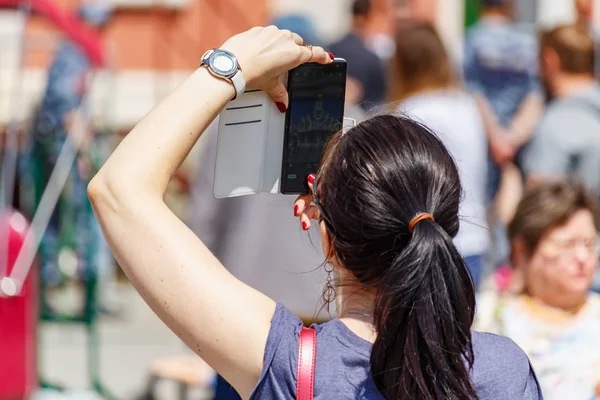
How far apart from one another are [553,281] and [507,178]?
280 cm

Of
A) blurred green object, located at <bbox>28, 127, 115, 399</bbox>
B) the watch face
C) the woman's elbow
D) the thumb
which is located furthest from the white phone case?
blurred green object, located at <bbox>28, 127, 115, 399</bbox>

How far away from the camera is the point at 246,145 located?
182 centimetres

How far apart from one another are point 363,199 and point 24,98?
705 cm

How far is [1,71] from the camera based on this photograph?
8438mm

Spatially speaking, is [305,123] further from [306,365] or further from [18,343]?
[18,343]

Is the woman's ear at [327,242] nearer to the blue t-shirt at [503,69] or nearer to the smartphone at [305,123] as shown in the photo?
the smartphone at [305,123]

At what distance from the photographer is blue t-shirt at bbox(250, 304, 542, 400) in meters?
1.60

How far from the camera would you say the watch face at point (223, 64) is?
1679 mm

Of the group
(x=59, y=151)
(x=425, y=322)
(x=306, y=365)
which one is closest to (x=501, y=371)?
(x=425, y=322)

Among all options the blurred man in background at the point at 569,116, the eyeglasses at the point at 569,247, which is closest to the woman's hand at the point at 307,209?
the eyeglasses at the point at 569,247

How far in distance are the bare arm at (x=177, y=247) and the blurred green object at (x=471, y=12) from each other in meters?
7.68

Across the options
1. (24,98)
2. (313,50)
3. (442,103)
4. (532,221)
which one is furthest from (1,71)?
(313,50)

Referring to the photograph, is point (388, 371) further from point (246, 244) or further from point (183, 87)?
point (246, 244)

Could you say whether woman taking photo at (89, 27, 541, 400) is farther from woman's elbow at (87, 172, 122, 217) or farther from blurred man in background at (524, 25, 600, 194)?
blurred man in background at (524, 25, 600, 194)
